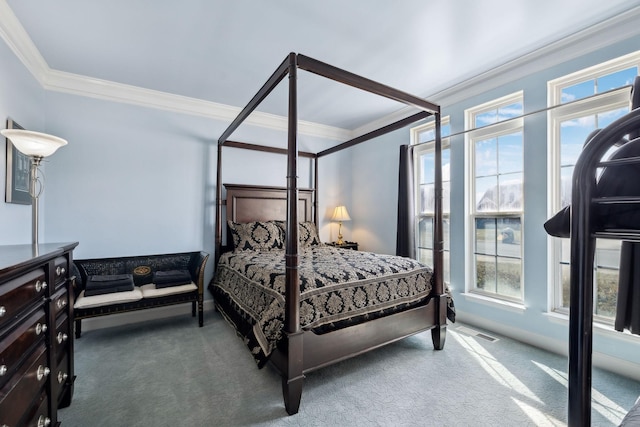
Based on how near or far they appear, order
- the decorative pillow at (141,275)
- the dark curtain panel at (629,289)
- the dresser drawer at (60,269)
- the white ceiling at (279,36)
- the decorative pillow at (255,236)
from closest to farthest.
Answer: the dark curtain panel at (629,289) → the dresser drawer at (60,269) → the white ceiling at (279,36) → the decorative pillow at (141,275) → the decorative pillow at (255,236)

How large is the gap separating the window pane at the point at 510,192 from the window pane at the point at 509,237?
13 cm

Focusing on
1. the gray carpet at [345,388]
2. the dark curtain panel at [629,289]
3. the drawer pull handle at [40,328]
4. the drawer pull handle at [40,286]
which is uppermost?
the dark curtain panel at [629,289]

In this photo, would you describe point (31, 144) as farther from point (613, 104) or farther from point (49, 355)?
point (613, 104)

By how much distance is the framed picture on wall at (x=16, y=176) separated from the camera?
6.95 feet

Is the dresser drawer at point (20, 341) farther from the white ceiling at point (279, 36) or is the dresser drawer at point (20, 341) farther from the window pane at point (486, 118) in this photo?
the window pane at point (486, 118)

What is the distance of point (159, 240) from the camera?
3352 mm

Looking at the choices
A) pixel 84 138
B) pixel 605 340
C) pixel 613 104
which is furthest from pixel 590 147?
pixel 84 138

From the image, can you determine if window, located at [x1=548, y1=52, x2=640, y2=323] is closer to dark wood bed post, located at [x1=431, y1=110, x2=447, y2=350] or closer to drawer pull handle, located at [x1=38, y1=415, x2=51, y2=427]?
dark wood bed post, located at [x1=431, y1=110, x2=447, y2=350]

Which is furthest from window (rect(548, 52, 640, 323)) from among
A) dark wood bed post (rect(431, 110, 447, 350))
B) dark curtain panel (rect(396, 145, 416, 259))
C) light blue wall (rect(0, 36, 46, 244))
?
light blue wall (rect(0, 36, 46, 244))

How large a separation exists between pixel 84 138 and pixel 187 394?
2811 mm

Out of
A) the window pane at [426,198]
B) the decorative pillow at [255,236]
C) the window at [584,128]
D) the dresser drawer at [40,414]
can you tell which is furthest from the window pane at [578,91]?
the dresser drawer at [40,414]

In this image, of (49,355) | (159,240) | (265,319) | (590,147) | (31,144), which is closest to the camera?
(590,147)

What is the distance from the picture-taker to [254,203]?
385 cm

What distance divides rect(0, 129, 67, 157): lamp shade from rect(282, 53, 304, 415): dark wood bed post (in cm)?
146
